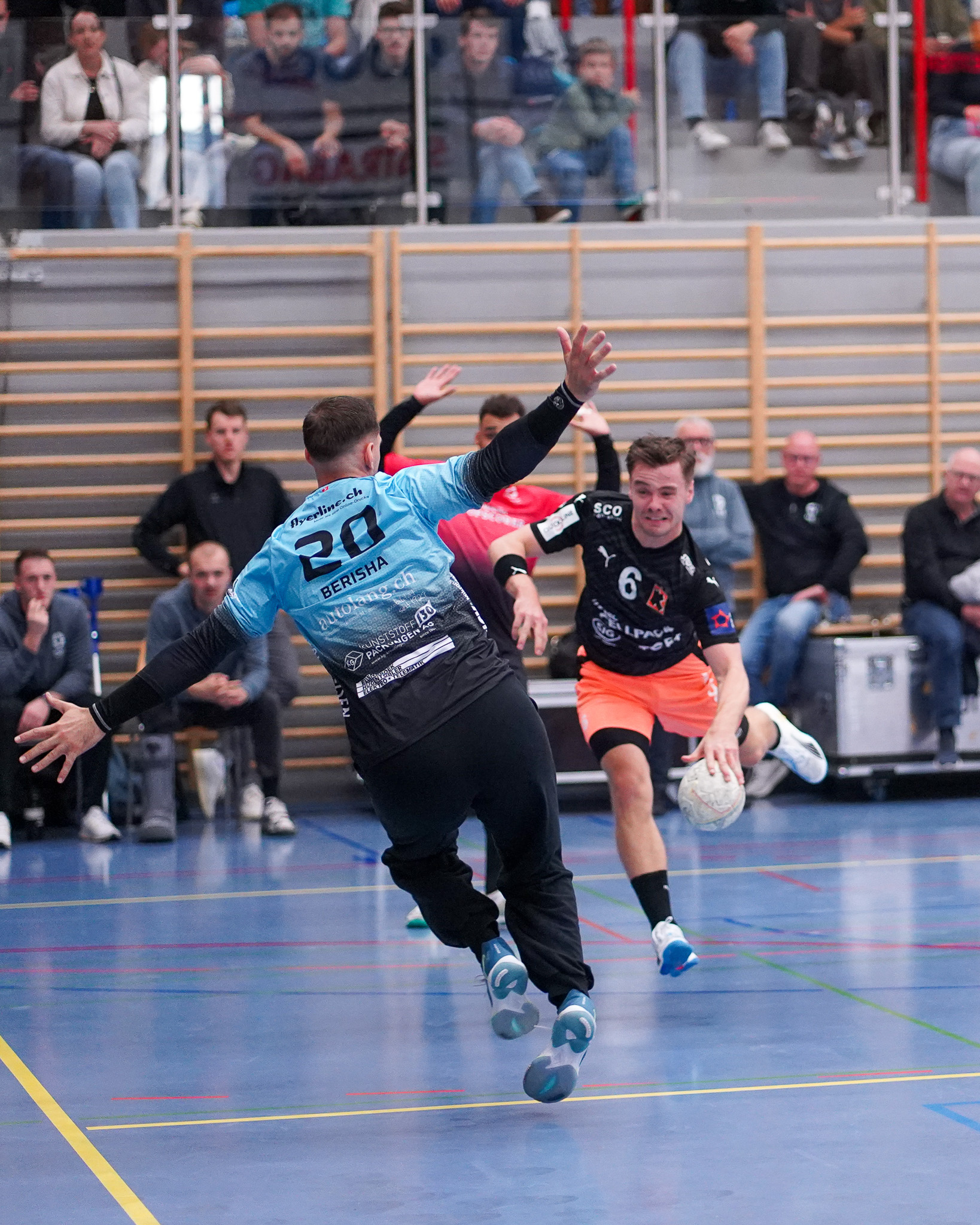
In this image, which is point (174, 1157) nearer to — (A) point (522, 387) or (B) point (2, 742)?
(B) point (2, 742)

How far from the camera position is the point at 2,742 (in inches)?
355

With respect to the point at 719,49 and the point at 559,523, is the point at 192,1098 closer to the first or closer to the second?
the point at 559,523

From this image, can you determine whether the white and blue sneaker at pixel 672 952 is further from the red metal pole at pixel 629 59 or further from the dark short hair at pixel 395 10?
the dark short hair at pixel 395 10

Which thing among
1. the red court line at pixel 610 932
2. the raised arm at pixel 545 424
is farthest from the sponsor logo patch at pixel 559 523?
the raised arm at pixel 545 424

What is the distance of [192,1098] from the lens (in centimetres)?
423

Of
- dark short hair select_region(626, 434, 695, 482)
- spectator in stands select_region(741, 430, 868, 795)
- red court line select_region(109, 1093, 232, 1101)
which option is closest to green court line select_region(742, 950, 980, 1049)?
dark short hair select_region(626, 434, 695, 482)

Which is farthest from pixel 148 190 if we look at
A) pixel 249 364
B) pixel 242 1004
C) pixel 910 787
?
pixel 242 1004

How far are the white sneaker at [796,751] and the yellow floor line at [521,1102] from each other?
2.29m

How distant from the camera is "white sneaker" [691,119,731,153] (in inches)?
435

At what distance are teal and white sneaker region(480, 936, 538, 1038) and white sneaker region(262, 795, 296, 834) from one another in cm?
498

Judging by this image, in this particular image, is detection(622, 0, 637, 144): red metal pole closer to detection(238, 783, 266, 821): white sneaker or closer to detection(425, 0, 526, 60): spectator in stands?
detection(425, 0, 526, 60): spectator in stands

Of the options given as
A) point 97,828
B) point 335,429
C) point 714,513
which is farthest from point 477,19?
point 335,429

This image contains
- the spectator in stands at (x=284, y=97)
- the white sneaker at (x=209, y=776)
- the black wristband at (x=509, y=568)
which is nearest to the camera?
the black wristband at (x=509, y=568)

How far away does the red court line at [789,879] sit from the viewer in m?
7.15
